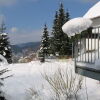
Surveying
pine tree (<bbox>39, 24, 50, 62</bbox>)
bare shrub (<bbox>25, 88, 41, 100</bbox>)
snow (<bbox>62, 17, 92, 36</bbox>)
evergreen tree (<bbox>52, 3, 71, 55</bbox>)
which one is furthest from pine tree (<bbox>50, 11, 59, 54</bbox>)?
snow (<bbox>62, 17, 92, 36</bbox>)

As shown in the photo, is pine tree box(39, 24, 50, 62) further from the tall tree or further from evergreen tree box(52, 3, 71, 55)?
evergreen tree box(52, 3, 71, 55)

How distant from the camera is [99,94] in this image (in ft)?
39.6

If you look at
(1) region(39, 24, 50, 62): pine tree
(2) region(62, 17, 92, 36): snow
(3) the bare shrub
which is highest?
(2) region(62, 17, 92, 36): snow

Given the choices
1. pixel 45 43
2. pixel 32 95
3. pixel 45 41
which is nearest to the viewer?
pixel 32 95

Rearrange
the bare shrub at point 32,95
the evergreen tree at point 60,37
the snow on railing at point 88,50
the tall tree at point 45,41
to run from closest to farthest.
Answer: the snow on railing at point 88,50, the bare shrub at point 32,95, the evergreen tree at point 60,37, the tall tree at point 45,41

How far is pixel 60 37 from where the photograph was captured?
134 ft

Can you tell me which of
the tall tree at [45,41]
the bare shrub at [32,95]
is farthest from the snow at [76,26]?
the tall tree at [45,41]

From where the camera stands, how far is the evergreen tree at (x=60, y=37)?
131 feet

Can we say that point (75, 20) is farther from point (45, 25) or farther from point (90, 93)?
point (45, 25)

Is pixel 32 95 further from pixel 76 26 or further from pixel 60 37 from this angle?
pixel 60 37

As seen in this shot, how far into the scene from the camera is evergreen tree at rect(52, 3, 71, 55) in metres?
40.1

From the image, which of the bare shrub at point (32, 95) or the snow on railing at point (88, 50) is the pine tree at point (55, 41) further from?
the snow on railing at point (88, 50)

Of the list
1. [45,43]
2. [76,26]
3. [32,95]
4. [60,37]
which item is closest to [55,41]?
[60,37]

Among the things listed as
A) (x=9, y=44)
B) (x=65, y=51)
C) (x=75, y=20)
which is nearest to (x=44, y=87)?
(x=75, y=20)
